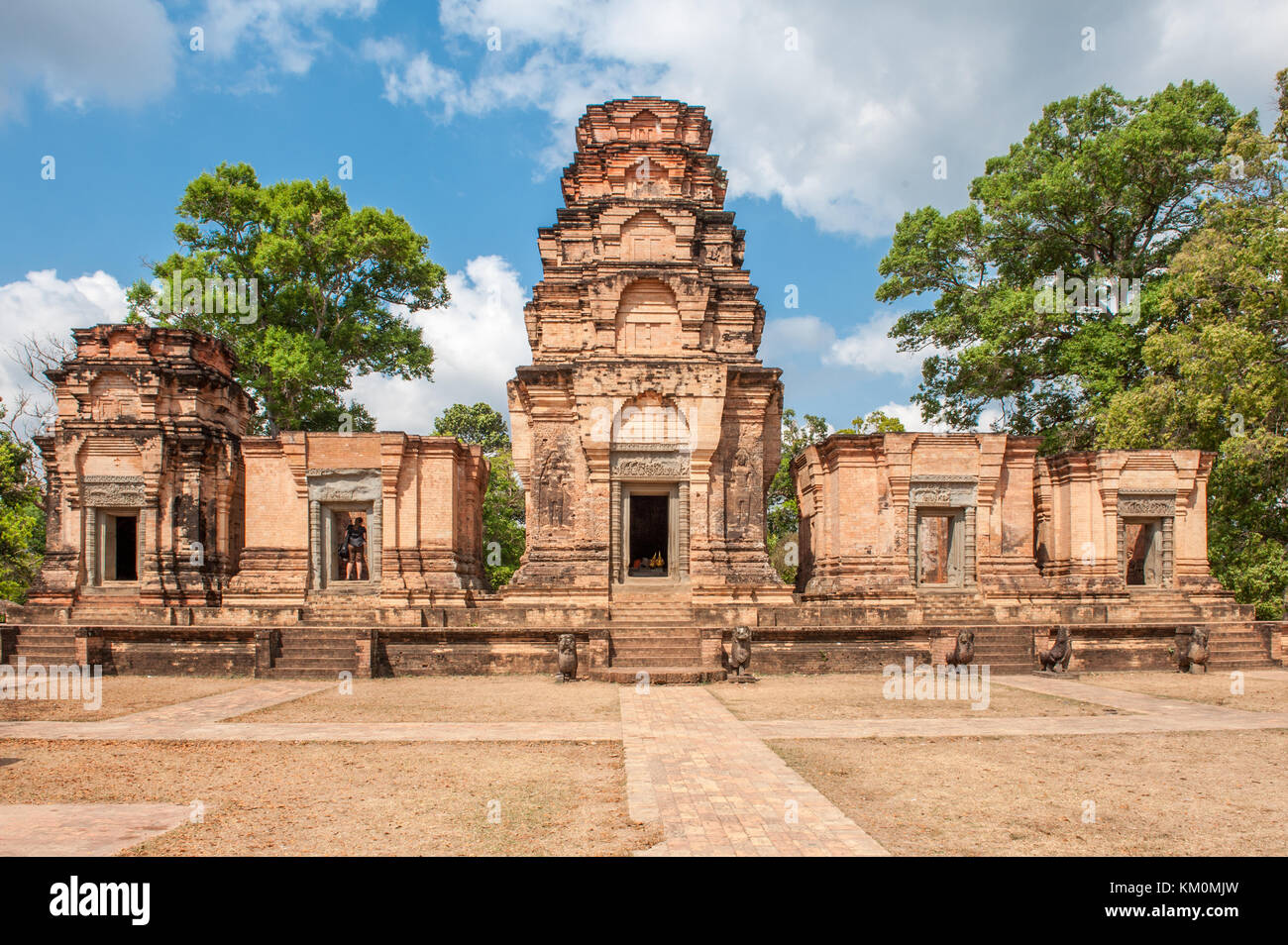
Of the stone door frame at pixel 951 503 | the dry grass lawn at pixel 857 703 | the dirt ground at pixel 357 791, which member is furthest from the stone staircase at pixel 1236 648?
the dirt ground at pixel 357 791

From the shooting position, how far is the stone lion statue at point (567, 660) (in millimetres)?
14289

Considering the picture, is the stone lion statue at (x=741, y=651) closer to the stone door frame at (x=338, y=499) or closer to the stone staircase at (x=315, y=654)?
the stone staircase at (x=315, y=654)

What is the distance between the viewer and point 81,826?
5.99m

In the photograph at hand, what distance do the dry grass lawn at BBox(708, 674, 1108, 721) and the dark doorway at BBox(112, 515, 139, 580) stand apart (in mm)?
18571

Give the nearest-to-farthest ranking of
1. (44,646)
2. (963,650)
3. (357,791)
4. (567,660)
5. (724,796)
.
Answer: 1. (724,796)
2. (357,791)
3. (567,660)
4. (963,650)
5. (44,646)

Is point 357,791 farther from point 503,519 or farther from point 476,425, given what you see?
point 476,425

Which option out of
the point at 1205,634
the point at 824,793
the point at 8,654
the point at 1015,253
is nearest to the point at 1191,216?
the point at 1015,253

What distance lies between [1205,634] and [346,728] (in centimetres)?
1567

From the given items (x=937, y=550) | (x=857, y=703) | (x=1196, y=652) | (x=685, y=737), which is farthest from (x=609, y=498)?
(x=937, y=550)

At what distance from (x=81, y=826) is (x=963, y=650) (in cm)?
1328

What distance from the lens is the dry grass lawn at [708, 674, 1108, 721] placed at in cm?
1091

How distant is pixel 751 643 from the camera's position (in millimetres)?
15328

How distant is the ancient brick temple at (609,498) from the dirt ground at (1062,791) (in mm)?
8570

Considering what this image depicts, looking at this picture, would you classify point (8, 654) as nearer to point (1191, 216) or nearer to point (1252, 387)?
point (1252, 387)
